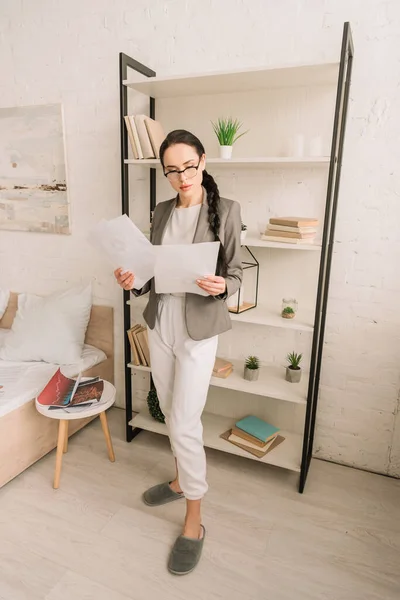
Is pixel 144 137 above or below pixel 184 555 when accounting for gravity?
above

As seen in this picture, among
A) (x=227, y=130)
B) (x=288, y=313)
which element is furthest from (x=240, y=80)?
(x=288, y=313)

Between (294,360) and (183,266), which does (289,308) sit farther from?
(183,266)

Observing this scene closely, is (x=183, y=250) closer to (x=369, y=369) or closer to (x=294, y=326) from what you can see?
(x=294, y=326)

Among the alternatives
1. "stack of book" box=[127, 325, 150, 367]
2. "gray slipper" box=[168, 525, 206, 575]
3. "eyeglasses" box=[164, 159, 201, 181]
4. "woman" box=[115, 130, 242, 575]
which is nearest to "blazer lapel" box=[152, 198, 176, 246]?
"woman" box=[115, 130, 242, 575]

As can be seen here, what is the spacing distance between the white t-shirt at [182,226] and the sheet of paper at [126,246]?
0.49 feet

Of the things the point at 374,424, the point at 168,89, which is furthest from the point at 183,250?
the point at 374,424

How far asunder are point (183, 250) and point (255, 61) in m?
1.17

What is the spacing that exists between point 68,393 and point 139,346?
1.40 ft

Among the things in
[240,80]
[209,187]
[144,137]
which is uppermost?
[240,80]

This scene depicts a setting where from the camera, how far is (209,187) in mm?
1587

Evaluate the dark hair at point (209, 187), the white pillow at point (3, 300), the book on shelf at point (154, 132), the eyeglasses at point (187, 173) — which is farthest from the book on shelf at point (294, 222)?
the white pillow at point (3, 300)

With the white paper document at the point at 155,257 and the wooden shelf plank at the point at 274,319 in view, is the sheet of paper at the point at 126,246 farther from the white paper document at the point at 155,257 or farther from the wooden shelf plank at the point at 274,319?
the wooden shelf plank at the point at 274,319

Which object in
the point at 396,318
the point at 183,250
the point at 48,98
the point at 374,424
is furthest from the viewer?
the point at 48,98

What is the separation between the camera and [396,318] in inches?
77.3
